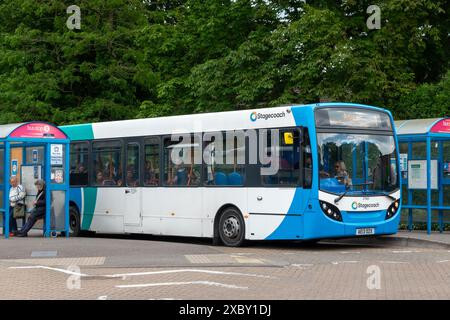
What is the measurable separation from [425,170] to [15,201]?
10.0 m

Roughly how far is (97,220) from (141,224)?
6.82 feet

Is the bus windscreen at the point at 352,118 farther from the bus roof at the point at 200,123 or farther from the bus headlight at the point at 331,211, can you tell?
the bus headlight at the point at 331,211

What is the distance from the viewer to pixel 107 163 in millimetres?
23406

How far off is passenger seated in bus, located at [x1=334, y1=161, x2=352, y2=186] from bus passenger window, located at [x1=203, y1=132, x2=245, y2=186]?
207 centimetres

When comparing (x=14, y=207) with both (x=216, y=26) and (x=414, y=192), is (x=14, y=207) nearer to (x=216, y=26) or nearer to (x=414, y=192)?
(x=414, y=192)

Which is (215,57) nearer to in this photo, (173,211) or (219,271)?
(173,211)

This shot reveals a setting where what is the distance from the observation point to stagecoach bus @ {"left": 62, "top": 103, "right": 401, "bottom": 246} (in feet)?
59.4

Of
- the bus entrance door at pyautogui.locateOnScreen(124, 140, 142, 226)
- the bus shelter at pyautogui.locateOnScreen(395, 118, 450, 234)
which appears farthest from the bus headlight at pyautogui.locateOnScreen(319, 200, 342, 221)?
the bus entrance door at pyautogui.locateOnScreen(124, 140, 142, 226)

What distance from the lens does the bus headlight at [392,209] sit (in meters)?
19.0

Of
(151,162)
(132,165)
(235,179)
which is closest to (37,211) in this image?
(132,165)

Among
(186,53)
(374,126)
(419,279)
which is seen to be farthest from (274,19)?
(419,279)

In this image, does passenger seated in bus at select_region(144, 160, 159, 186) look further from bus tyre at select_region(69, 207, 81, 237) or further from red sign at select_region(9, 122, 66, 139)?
bus tyre at select_region(69, 207, 81, 237)

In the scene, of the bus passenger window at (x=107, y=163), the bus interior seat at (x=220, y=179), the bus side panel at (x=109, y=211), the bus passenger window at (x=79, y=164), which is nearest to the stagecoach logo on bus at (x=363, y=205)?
the bus interior seat at (x=220, y=179)

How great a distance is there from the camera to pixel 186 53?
3516cm
